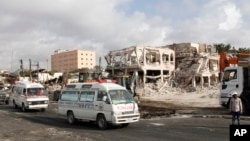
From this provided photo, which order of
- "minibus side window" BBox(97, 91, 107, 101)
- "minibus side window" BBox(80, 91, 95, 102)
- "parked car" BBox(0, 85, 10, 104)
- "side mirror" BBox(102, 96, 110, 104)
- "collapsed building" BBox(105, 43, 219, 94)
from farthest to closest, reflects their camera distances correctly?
1. "collapsed building" BBox(105, 43, 219, 94)
2. "parked car" BBox(0, 85, 10, 104)
3. "minibus side window" BBox(80, 91, 95, 102)
4. "minibus side window" BBox(97, 91, 107, 101)
5. "side mirror" BBox(102, 96, 110, 104)

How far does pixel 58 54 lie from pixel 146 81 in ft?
314

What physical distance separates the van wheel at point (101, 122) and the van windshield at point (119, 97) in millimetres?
1050

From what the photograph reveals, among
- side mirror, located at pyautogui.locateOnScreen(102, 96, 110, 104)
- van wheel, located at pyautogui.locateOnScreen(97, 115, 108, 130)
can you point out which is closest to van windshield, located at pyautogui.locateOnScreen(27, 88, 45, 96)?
van wheel, located at pyautogui.locateOnScreen(97, 115, 108, 130)

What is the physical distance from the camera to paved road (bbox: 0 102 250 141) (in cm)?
1581

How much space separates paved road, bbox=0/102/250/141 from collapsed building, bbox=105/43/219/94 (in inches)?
1396

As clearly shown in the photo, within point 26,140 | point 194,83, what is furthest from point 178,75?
point 26,140

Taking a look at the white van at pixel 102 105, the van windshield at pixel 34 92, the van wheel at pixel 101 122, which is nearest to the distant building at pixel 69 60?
the van windshield at pixel 34 92

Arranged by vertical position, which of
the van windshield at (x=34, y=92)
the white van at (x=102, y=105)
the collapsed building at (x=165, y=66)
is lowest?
the white van at (x=102, y=105)

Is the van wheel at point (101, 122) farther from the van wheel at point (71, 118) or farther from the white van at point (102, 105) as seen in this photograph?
the van wheel at point (71, 118)

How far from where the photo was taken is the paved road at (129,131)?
623 inches

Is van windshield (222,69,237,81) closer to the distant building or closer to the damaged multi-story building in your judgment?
the damaged multi-story building

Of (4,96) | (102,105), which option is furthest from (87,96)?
(4,96)

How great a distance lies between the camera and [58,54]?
15150 cm

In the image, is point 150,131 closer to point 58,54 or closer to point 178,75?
point 178,75
